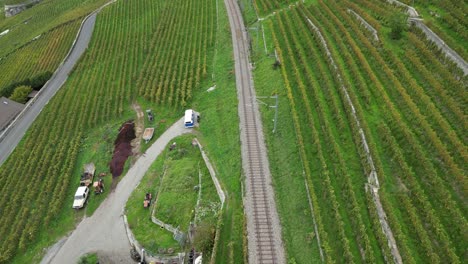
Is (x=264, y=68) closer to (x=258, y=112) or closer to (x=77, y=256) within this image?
(x=258, y=112)

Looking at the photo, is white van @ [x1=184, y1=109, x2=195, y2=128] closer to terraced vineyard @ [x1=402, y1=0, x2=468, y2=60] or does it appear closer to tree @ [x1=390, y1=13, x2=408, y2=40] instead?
tree @ [x1=390, y1=13, x2=408, y2=40]

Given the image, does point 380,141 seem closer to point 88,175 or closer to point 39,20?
point 88,175

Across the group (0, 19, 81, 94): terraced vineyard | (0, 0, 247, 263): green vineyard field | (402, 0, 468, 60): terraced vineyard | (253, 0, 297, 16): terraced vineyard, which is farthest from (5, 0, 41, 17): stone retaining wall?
(402, 0, 468, 60): terraced vineyard

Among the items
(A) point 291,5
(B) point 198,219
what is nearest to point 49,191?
(B) point 198,219

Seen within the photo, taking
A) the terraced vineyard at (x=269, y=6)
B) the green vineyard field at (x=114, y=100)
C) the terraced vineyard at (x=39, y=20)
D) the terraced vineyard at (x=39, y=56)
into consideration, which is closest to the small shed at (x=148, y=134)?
the green vineyard field at (x=114, y=100)

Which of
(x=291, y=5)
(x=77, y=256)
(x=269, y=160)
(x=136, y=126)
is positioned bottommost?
(x=77, y=256)

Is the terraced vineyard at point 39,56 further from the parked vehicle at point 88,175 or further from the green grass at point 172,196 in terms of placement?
the green grass at point 172,196

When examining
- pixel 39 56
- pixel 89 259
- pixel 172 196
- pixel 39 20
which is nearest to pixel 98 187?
pixel 89 259
